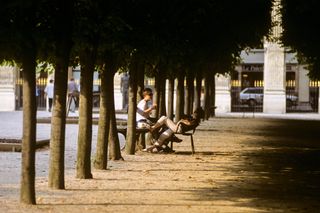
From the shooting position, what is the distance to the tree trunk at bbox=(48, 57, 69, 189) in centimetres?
1078

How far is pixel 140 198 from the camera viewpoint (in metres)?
10.5

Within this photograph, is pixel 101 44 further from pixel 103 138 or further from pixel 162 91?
pixel 162 91

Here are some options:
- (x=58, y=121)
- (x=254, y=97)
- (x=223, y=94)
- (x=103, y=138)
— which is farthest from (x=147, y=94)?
(x=254, y=97)

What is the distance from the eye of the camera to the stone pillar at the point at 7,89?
53281 millimetres

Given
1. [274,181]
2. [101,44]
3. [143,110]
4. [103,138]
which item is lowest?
[274,181]

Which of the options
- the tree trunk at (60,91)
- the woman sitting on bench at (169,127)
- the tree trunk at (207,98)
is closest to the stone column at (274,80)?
the tree trunk at (207,98)

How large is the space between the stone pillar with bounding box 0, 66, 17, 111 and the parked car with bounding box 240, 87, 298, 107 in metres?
16.1

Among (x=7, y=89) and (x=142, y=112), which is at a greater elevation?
(x=7, y=89)

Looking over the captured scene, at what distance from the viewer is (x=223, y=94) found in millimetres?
55906

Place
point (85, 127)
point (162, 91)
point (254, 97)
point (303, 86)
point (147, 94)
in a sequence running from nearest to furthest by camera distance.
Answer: point (85, 127) → point (147, 94) → point (162, 91) → point (254, 97) → point (303, 86)

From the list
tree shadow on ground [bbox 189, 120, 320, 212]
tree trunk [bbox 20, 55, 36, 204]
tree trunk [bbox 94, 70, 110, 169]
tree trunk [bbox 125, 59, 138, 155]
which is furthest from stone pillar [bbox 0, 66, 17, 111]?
tree trunk [bbox 20, 55, 36, 204]

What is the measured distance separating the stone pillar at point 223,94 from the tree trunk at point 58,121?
146 ft

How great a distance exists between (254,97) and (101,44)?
47069 millimetres

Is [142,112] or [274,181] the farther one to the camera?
[142,112]
